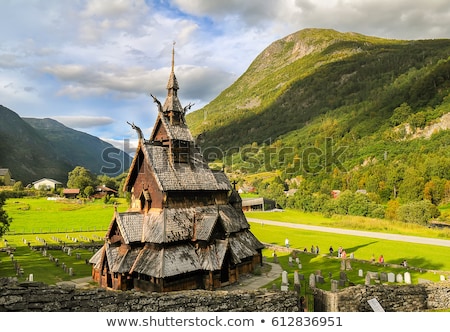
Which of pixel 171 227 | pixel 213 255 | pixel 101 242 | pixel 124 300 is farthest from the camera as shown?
pixel 101 242

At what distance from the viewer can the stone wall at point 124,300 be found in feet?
32.6

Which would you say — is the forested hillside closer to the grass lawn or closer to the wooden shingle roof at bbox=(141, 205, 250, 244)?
the wooden shingle roof at bbox=(141, 205, 250, 244)

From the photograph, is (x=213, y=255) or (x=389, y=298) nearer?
(x=389, y=298)

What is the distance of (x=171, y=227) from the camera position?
21828 millimetres

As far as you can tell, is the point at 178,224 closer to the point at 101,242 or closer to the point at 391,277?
the point at 391,277

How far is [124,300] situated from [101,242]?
115 ft

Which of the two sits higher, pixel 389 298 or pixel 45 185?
pixel 45 185

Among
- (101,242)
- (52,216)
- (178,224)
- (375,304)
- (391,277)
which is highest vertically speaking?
(178,224)

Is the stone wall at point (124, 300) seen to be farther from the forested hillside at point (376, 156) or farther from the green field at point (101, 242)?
the forested hillside at point (376, 156)

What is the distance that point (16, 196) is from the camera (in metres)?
59.3

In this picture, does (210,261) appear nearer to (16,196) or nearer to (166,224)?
(166,224)

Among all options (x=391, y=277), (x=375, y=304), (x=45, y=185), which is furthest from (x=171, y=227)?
(x=45, y=185)

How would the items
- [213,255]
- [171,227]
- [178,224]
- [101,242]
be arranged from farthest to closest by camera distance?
[101,242], [178,224], [213,255], [171,227]
